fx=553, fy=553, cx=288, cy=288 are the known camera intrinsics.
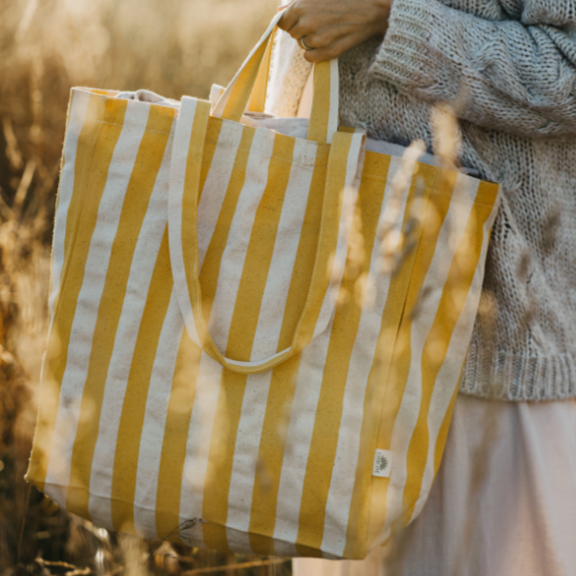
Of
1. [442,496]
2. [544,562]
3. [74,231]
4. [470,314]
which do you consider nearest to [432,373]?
[470,314]

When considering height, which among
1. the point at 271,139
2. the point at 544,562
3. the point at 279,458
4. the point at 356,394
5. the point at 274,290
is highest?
the point at 271,139

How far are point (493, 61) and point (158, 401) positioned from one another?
72 cm

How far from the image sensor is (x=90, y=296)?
84 centimetres

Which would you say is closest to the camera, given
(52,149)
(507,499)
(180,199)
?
(180,199)

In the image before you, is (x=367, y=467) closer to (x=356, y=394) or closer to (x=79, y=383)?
(x=356, y=394)

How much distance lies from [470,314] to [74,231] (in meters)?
0.62

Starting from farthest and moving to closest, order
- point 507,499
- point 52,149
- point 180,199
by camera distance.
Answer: point 52,149 → point 507,499 → point 180,199

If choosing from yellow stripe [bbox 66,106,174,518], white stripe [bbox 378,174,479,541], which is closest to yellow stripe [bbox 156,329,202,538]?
yellow stripe [bbox 66,106,174,518]

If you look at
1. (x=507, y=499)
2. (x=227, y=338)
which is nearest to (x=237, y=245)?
(x=227, y=338)

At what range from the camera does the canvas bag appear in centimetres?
83

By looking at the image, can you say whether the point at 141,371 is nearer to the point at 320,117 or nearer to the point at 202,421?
the point at 202,421

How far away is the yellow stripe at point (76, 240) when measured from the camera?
2.72ft

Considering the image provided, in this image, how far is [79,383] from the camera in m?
0.85

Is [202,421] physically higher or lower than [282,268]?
lower
